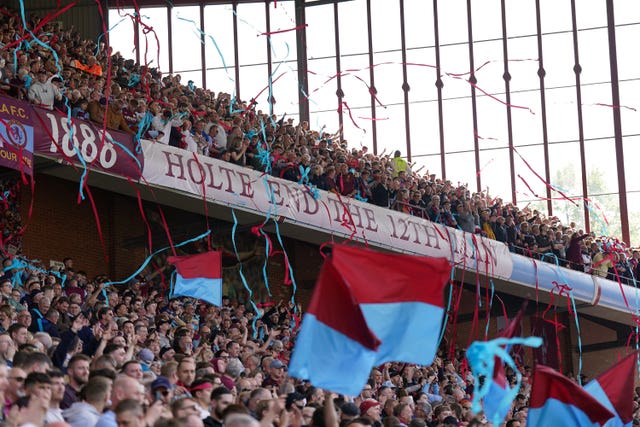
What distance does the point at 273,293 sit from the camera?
79.9 feet

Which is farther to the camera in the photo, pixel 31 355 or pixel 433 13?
pixel 433 13

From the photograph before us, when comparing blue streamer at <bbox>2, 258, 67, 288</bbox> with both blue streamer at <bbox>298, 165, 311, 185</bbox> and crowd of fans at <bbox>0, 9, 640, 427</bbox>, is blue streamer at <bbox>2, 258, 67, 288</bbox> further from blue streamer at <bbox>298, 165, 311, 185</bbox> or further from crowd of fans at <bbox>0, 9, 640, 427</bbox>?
blue streamer at <bbox>298, 165, 311, 185</bbox>

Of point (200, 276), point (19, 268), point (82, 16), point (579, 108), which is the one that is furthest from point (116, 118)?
point (579, 108)

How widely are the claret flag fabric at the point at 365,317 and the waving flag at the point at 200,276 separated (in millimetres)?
7506

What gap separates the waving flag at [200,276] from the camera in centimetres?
1578

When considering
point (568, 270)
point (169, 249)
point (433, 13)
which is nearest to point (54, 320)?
point (169, 249)

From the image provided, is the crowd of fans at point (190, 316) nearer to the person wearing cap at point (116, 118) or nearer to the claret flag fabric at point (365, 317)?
the person wearing cap at point (116, 118)

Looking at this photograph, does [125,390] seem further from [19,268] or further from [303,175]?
[303,175]

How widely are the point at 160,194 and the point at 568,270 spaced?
982cm

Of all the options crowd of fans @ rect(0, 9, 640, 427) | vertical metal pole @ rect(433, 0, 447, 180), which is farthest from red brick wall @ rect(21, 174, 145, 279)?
vertical metal pole @ rect(433, 0, 447, 180)

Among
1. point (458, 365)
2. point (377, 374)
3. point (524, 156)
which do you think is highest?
point (524, 156)

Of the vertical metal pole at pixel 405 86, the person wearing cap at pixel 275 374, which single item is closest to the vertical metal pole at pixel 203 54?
the vertical metal pole at pixel 405 86

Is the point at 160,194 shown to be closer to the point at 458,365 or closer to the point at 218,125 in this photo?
the point at 218,125

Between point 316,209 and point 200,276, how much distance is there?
14.4 ft
